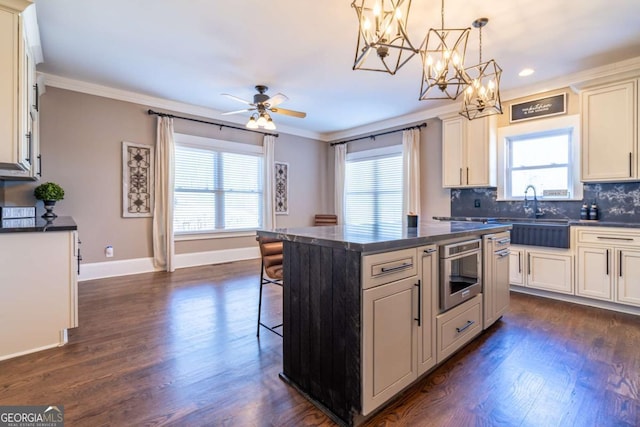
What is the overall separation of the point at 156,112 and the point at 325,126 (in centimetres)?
323

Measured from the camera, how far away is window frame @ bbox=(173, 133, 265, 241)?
5.23 metres

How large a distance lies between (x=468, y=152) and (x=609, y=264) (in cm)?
217

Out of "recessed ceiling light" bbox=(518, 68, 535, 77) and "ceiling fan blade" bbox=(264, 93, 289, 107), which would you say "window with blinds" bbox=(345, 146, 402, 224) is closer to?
"recessed ceiling light" bbox=(518, 68, 535, 77)

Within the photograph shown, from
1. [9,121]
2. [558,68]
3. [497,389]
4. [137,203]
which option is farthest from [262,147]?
[497,389]

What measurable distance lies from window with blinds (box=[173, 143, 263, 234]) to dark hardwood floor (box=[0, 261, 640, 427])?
2413mm

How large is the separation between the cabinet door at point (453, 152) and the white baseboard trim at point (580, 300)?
5.63 feet

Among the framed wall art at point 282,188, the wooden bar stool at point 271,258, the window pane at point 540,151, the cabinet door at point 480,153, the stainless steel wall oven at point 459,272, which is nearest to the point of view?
the stainless steel wall oven at point 459,272

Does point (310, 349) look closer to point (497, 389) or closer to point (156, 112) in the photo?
point (497, 389)

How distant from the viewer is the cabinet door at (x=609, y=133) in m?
3.30

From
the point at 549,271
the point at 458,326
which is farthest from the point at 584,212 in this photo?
the point at 458,326

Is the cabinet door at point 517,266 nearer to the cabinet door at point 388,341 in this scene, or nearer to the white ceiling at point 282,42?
the white ceiling at point 282,42

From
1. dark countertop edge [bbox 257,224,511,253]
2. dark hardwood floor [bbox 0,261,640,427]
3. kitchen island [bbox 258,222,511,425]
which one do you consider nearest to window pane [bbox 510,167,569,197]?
dark hardwood floor [bbox 0,261,640,427]

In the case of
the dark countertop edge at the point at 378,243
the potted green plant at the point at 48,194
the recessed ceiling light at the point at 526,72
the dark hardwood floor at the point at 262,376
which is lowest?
the dark hardwood floor at the point at 262,376

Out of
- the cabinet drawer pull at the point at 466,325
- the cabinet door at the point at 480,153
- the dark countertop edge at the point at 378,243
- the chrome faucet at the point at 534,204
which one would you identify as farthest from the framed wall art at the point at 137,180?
the chrome faucet at the point at 534,204
